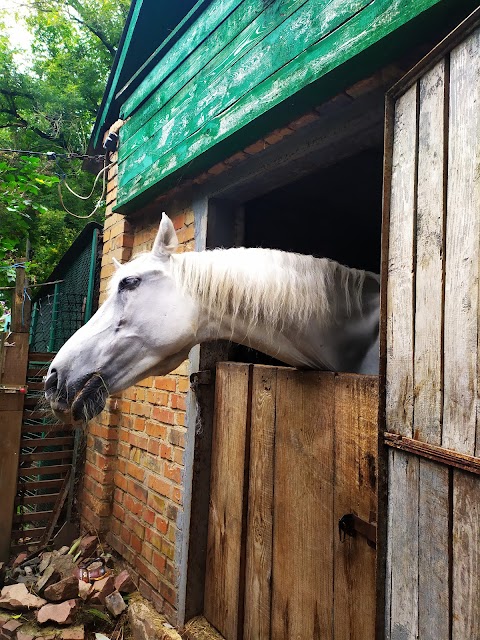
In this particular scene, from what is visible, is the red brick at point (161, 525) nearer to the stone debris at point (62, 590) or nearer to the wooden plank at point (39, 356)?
the stone debris at point (62, 590)

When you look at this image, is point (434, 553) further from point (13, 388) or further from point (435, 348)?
point (13, 388)

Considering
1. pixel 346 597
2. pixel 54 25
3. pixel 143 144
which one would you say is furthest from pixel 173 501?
pixel 54 25

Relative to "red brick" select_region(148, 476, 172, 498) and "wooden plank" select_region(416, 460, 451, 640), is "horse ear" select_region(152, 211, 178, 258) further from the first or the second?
"red brick" select_region(148, 476, 172, 498)

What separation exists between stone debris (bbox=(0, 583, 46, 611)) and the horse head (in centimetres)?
179

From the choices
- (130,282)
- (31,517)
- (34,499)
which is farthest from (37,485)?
(130,282)

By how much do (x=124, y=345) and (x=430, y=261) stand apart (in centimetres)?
125

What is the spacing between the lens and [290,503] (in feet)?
5.95

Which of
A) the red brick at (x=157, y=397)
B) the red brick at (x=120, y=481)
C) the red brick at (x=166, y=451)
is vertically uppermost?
the red brick at (x=157, y=397)

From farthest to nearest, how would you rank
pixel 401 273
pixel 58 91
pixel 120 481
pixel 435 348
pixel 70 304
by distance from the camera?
pixel 58 91
pixel 70 304
pixel 120 481
pixel 401 273
pixel 435 348

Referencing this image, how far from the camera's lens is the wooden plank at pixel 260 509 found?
1912 millimetres

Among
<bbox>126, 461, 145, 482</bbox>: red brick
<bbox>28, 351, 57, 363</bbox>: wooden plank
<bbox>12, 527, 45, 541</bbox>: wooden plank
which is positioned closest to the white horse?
<bbox>126, 461, 145, 482</bbox>: red brick

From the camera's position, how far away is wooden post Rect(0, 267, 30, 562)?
10.8 ft

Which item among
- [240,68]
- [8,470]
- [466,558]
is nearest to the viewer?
[466,558]

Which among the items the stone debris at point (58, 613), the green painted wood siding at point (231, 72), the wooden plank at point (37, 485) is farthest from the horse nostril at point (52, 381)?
the wooden plank at point (37, 485)
